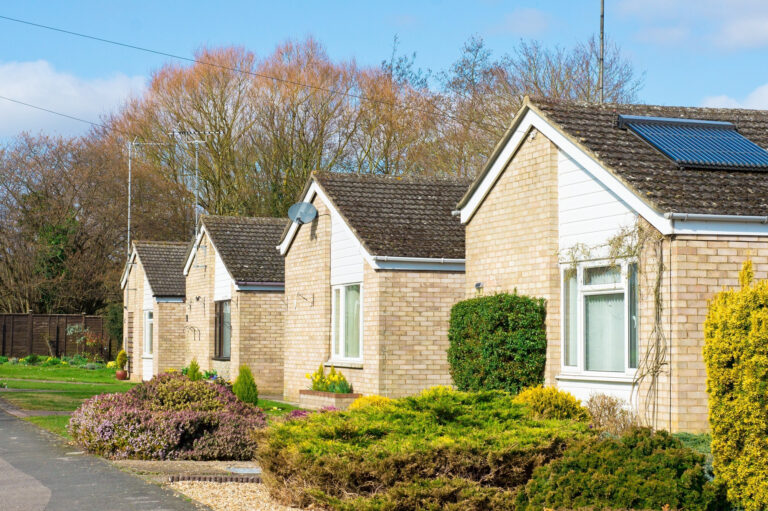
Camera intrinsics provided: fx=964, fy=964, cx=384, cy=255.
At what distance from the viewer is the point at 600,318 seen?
46.5 feet

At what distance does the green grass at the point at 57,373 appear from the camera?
37.4m

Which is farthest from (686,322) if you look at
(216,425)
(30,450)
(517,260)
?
(30,450)

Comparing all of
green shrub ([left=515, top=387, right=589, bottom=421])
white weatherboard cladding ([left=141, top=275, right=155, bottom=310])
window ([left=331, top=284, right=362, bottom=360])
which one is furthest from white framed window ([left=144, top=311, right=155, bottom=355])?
green shrub ([left=515, top=387, right=589, bottom=421])

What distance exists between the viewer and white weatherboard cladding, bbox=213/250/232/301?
29.3m

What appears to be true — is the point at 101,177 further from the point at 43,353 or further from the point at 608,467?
the point at 608,467

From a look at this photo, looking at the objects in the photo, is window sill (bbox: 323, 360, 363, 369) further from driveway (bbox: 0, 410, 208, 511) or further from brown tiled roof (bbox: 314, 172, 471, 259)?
driveway (bbox: 0, 410, 208, 511)

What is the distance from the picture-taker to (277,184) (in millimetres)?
44312

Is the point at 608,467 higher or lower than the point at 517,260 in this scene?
lower

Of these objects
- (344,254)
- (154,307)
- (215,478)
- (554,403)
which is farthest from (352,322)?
(154,307)

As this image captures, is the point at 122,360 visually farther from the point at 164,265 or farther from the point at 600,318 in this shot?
the point at 600,318

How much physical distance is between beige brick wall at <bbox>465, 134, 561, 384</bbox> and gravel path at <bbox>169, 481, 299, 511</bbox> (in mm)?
5970

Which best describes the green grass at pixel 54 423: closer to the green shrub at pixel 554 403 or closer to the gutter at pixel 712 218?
the green shrub at pixel 554 403

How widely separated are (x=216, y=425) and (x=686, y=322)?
6.73 meters

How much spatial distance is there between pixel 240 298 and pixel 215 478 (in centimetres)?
1698
